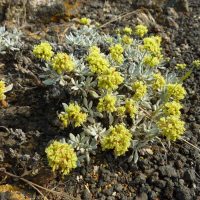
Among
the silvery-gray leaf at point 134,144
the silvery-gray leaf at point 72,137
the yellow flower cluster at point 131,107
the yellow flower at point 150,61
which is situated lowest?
the silvery-gray leaf at point 134,144

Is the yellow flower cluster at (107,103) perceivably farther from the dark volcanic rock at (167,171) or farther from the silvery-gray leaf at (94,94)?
the dark volcanic rock at (167,171)

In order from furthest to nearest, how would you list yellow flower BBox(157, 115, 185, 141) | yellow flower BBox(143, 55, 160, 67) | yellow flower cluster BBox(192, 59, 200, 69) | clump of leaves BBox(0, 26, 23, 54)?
yellow flower cluster BBox(192, 59, 200, 69), clump of leaves BBox(0, 26, 23, 54), yellow flower BBox(143, 55, 160, 67), yellow flower BBox(157, 115, 185, 141)

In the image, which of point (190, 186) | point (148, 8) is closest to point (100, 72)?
point (190, 186)

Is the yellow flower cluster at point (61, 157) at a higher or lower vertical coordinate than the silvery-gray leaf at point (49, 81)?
lower

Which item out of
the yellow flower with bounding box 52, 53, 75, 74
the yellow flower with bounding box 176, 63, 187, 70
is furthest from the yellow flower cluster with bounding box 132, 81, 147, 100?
the yellow flower with bounding box 176, 63, 187, 70

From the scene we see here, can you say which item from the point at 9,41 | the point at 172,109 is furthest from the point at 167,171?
the point at 9,41

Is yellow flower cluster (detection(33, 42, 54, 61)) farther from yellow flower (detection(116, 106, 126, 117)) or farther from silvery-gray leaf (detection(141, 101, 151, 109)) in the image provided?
silvery-gray leaf (detection(141, 101, 151, 109))

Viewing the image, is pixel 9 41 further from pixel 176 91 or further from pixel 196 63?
pixel 196 63

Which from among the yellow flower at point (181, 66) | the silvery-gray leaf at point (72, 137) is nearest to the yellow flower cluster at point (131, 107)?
the silvery-gray leaf at point (72, 137)
